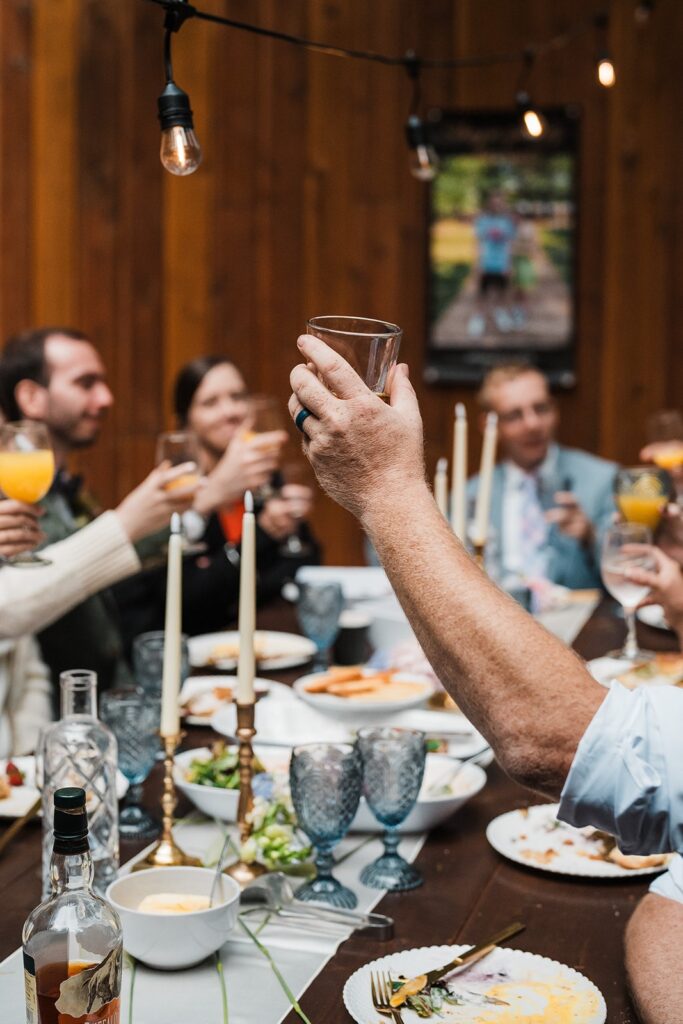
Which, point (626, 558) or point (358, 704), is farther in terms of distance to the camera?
point (626, 558)

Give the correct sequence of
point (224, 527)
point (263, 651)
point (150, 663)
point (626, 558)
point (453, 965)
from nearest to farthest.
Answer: point (453, 965) < point (150, 663) < point (626, 558) < point (263, 651) < point (224, 527)

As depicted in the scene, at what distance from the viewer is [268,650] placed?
261 centimetres

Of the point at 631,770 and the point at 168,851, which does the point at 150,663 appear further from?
the point at 631,770

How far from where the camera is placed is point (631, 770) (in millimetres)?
1051

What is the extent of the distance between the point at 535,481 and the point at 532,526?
15 centimetres

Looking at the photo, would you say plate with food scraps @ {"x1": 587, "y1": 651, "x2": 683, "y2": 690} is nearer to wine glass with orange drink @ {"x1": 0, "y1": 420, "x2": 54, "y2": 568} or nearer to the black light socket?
wine glass with orange drink @ {"x1": 0, "y1": 420, "x2": 54, "y2": 568}

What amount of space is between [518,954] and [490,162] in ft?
13.7

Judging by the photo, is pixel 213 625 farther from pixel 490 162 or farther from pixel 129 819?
pixel 490 162

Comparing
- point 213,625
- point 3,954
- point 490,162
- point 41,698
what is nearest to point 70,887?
point 3,954

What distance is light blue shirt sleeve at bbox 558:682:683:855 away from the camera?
1045 mm

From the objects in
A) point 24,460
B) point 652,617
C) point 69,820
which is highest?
point 24,460

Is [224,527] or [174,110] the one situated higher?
[174,110]

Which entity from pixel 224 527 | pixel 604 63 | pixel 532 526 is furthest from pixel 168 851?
pixel 532 526

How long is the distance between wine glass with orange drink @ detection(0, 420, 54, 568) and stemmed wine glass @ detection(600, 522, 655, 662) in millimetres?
1035
